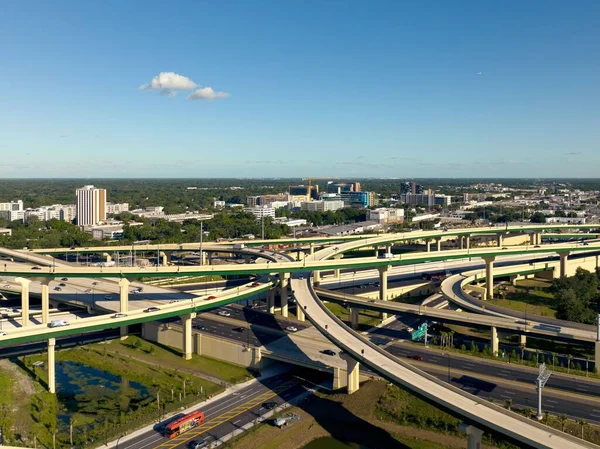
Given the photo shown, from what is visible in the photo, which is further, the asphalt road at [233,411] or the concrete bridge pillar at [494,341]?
the concrete bridge pillar at [494,341]

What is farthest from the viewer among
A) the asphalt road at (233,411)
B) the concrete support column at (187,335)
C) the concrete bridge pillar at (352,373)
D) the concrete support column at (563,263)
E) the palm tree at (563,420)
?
the concrete support column at (563,263)

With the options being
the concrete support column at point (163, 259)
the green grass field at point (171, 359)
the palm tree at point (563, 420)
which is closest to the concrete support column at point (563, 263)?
the palm tree at point (563, 420)

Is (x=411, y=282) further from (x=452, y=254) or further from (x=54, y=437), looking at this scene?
(x=54, y=437)

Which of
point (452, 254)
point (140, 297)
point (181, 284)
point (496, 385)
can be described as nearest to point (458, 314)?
point (496, 385)

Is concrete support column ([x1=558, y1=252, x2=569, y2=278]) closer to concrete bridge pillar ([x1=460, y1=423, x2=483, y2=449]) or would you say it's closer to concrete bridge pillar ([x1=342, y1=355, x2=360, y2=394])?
concrete bridge pillar ([x1=342, y1=355, x2=360, y2=394])

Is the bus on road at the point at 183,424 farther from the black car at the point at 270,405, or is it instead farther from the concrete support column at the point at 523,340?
the concrete support column at the point at 523,340

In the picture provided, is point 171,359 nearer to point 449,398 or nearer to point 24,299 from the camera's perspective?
point 24,299

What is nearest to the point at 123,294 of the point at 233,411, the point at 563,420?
the point at 233,411
